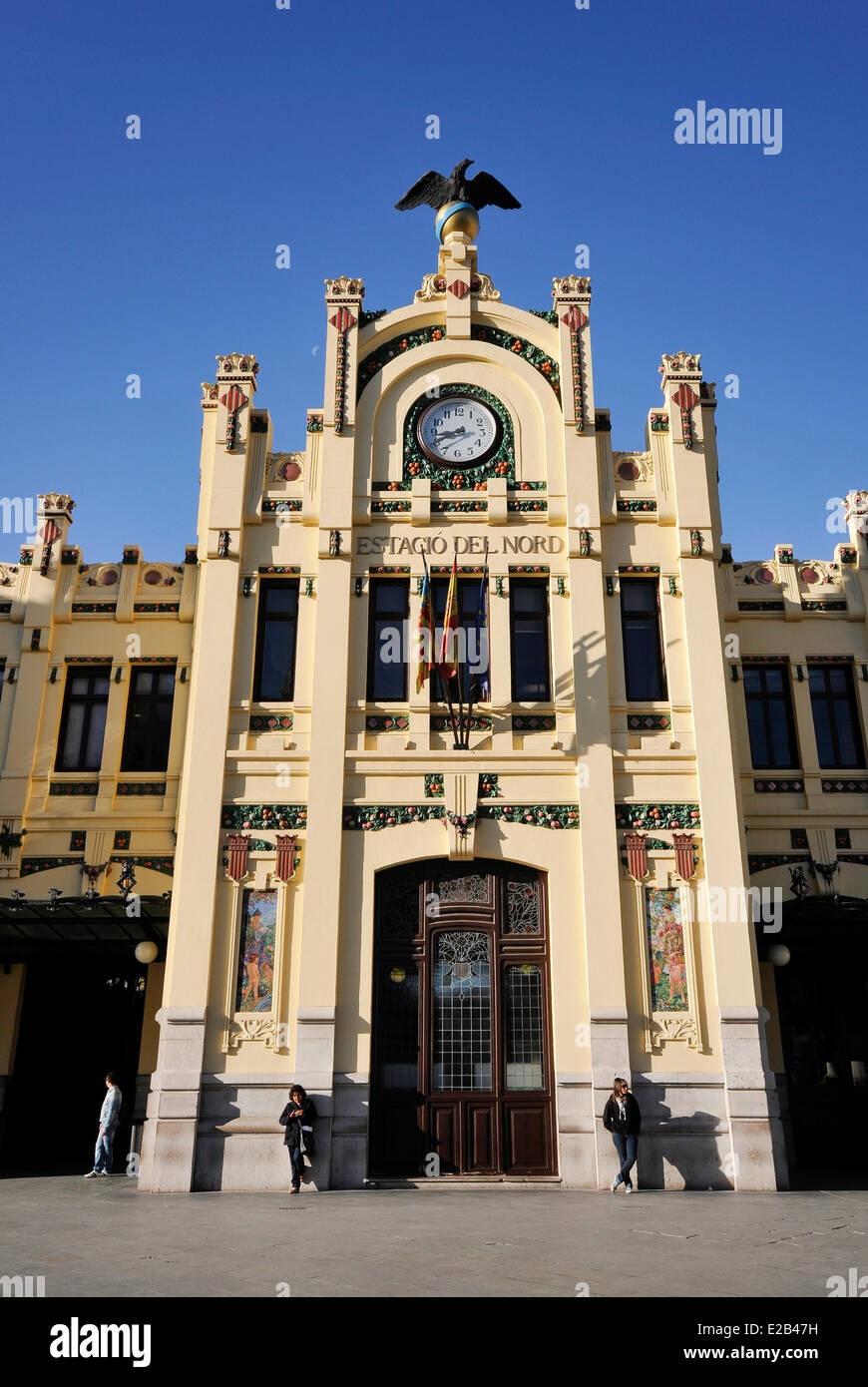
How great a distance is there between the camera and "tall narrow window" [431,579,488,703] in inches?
769

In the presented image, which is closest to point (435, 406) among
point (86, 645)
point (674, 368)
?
point (674, 368)

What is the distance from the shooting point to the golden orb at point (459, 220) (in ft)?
75.7

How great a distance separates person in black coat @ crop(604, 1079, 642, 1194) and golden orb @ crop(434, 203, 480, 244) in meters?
17.7

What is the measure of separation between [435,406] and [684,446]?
511cm

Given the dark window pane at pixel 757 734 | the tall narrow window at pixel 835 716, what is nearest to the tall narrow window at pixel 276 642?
the dark window pane at pixel 757 734

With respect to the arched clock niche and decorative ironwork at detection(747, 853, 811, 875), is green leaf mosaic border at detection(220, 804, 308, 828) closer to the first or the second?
the arched clock niche

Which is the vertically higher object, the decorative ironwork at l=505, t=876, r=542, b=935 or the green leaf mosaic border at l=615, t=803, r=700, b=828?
the green leaf mosaic border at l=615, t=803, r=700, b=828

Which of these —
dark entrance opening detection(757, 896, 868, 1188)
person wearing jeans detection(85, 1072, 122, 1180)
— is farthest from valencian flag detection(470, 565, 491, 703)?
person wearing jeans detection(85, 1072, 122, 1180)

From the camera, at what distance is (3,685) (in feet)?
72.9

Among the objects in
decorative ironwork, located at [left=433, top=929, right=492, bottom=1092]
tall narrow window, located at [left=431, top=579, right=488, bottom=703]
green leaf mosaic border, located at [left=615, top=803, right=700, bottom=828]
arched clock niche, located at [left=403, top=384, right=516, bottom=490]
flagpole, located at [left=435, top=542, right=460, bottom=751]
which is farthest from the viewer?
arched clock niche, located at [left=403, top=384, right=516, bottom=490]

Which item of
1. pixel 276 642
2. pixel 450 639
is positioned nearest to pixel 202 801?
pixel 276 642
